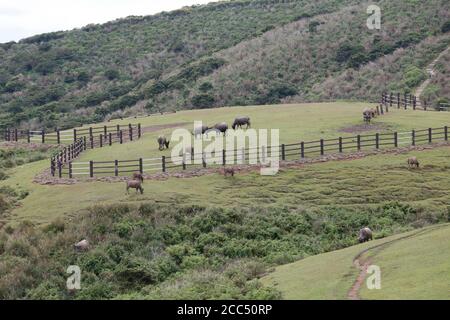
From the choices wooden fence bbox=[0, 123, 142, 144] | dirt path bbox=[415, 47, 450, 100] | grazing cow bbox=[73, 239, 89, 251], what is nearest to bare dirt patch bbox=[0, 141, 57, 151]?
wooden fence bbox=[0, 123, 142, 144]

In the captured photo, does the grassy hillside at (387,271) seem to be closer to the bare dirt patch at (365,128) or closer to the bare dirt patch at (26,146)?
the bare dirt patch at (365,128)

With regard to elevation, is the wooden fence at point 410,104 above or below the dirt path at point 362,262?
above

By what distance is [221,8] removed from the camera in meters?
134

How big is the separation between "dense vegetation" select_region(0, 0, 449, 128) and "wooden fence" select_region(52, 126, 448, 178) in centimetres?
3125

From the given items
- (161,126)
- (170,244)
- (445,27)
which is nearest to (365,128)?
(161,126)

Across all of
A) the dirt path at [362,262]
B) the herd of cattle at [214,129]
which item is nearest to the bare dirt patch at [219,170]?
the herd of cattle at [214,129]

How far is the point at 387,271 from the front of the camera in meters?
21.4

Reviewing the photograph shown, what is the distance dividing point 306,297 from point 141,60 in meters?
93.0

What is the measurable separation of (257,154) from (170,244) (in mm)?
12030

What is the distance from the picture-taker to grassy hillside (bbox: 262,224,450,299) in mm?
18797

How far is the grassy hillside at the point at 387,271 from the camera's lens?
1880cm

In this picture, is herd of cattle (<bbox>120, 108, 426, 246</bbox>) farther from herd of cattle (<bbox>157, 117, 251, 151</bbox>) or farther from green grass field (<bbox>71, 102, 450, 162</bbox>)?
green grass field (<bbox>71, 102, 450, 162</bbox>)

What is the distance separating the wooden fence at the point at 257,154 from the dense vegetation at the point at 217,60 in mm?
31252

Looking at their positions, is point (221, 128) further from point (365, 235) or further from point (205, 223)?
point (365, 235)
